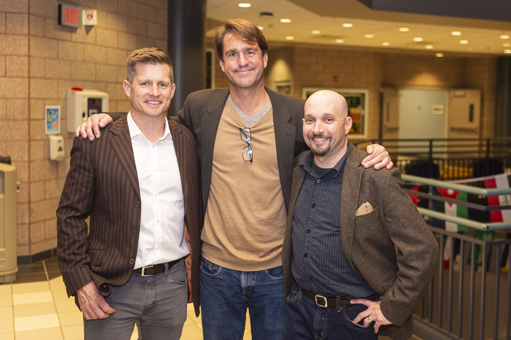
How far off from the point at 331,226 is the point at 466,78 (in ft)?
53.3

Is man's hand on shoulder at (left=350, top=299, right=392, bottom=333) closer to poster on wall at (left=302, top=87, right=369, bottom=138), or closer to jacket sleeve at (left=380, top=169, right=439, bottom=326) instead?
jacket sleeve at (left=380, top=169, right=439, bottom=326)

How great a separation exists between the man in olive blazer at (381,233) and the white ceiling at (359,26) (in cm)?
629

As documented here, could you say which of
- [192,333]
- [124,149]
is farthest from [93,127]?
[192,333]

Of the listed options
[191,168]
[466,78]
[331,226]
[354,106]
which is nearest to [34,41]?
[191,168]

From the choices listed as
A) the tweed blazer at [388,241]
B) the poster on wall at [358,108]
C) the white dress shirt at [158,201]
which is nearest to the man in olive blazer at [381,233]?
the tweed blazer at [388,241]

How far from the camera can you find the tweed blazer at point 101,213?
2.04 metres

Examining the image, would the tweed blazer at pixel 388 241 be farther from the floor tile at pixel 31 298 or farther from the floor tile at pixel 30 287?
the floor tile at pixel 30 287

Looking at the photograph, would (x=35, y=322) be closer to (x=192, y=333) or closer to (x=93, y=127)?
(x=192, y=333)

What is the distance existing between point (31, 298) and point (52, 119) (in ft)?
6.73

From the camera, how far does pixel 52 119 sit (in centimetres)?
584

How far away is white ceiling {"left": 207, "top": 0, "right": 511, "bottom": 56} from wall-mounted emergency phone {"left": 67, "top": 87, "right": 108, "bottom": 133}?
8.99 feet

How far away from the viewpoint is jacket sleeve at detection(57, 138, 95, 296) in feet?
6.64

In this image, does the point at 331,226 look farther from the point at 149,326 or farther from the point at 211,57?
the point at 211,57

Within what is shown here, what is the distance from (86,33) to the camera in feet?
20.3
